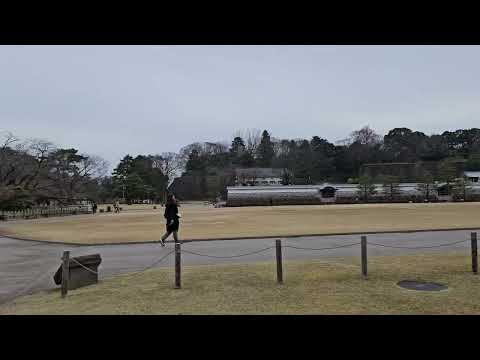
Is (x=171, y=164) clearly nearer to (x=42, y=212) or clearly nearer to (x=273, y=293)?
(x=42, y=212)

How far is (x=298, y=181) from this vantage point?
6103 cm

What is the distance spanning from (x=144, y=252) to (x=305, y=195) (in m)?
39.6

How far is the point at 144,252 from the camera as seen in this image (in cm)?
998

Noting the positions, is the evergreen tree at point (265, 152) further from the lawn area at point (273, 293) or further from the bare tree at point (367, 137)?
the lawn area at point (273, 293)

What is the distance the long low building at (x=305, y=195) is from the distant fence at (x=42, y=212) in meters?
19.0

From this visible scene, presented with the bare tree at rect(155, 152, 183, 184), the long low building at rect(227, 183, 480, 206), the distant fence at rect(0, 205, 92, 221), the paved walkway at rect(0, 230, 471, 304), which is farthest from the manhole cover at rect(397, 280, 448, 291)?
the bare tree at rect(155, 152, 183, 184)

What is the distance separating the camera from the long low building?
46062 millimetres

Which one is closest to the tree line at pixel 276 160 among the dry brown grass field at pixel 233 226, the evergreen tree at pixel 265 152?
the evergreen tree at pixel 265 152

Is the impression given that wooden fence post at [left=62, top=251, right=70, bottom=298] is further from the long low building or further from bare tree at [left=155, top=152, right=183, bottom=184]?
bare tree at [left=155, top=152, right=183, bottom=184]

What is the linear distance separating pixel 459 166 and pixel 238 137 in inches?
1857

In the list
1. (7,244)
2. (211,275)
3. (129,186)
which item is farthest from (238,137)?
(211,275)

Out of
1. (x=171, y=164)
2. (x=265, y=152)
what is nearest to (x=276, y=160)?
(x=265, y=152)
